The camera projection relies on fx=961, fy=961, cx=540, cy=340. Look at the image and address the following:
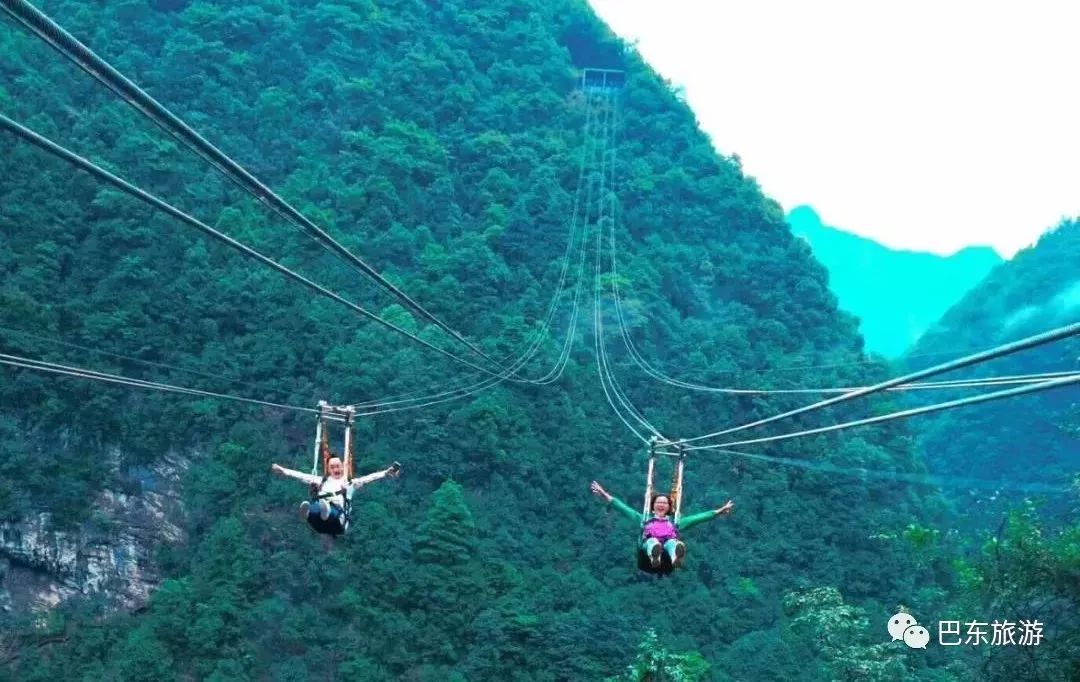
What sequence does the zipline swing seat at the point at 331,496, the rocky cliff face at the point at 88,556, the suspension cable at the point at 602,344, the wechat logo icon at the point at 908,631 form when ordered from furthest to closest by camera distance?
the suspension cable at the point at 602,344 < the wechat logo icon at the point at 908,631 < the rocky cliff face at the point at 88,556 < the zipline swing seat at the point at 331,496

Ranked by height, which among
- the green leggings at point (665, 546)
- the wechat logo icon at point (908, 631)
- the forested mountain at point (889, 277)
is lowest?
the wechat logo icon at point (908, 631)

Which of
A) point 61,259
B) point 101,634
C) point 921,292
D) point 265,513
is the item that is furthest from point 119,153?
point 921,292

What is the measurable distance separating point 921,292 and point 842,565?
43.2m

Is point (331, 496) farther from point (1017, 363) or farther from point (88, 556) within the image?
point (1017, 363)

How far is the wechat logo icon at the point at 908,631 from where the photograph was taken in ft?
62.2

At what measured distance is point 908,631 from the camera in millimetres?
19188

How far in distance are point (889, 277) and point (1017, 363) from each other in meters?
30.3

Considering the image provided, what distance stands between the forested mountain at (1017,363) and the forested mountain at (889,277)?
895 inches

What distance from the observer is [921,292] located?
60344mm

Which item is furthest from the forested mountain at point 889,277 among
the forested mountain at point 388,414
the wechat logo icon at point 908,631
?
the wechat logo icon at point 908,631

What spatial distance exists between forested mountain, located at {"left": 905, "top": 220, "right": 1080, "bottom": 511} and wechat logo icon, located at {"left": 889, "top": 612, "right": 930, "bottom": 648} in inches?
381

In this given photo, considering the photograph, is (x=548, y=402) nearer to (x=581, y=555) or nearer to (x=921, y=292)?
(x=581, y=555)

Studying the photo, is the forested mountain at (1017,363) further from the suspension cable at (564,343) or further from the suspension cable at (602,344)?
the suspension cable at (564,343)

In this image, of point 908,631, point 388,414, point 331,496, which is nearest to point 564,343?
point 388,414
